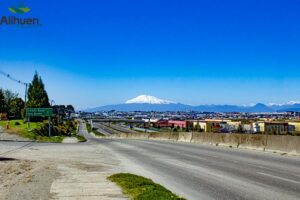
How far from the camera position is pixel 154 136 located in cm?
6600

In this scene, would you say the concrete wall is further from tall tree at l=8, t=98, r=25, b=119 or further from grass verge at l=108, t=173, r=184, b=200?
tall tree at l=8, t=98, r=25, b=119

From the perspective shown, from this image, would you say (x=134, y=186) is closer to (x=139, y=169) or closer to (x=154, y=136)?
(x=139, y=169)

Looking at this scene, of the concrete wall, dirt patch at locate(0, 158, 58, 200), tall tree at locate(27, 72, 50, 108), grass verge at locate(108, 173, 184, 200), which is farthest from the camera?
tall tree at locate(27, 72, 50, 108)

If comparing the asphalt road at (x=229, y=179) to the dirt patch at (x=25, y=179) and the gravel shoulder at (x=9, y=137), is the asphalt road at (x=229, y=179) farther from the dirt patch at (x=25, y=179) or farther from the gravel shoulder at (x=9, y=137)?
the gravel shoulder at (x=9, y=137)

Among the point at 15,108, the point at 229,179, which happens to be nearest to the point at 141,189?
the point at 229,179

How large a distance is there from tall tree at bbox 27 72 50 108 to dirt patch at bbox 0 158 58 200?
91.5 metres

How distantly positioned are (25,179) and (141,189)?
15.8 ft

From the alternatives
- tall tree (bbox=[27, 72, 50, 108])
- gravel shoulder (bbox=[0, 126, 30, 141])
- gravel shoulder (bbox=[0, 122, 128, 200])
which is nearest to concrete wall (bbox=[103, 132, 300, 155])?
gravel shoulder (bbox=[0, 122, 128, 200])

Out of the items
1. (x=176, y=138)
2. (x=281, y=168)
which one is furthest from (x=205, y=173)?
(x=176, y=138)

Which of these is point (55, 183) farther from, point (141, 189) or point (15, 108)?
point (15, 108)

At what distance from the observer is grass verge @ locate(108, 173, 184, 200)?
37.5ft

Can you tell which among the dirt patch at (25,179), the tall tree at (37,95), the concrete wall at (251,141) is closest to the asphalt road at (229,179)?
the dirt patch at (25,179)

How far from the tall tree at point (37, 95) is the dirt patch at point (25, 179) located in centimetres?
9154

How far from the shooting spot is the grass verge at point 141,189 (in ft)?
37.5
